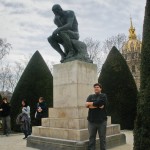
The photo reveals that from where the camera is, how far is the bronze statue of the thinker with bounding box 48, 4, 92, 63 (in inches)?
412

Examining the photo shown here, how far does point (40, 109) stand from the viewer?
41.0ft

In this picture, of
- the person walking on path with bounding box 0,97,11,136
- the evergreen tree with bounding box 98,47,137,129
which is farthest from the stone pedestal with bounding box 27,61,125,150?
the evergreen tree with bounding box 98,47,137,129

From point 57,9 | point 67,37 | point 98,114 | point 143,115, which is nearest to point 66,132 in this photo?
point 98,114

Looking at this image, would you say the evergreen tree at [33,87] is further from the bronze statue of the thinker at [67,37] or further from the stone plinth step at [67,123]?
the stone plinth step at [67,123]

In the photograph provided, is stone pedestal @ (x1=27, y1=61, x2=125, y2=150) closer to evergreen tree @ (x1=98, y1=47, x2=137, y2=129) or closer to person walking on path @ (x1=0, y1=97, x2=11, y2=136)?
person walking on path @ (x1=0, y1=97, x2=11, y2=136)

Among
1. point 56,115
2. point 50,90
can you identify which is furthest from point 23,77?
point 56,115

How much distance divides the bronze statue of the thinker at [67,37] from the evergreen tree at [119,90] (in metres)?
7.49

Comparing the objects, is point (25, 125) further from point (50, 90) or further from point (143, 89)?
point (143, 89)

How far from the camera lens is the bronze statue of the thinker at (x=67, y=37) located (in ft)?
34.3

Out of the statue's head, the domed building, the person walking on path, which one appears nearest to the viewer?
the statue's head

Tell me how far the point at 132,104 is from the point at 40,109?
7.17 meters

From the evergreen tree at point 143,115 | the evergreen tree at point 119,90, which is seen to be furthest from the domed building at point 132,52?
the evergreen tree at point 143,115

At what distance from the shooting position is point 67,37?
10414 mm

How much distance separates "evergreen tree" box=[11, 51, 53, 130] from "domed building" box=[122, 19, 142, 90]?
89.7ft
